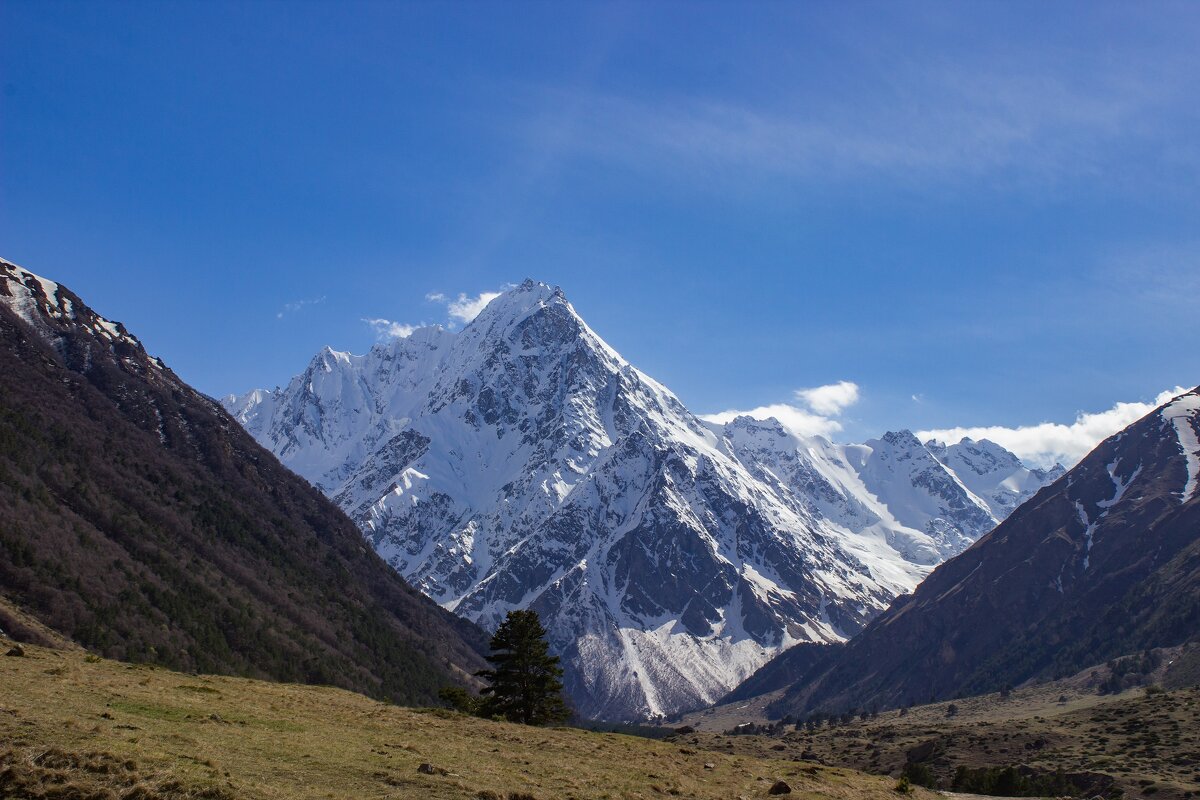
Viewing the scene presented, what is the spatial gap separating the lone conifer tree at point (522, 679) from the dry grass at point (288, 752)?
1478 cm

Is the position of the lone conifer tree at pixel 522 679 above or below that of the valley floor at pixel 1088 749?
above

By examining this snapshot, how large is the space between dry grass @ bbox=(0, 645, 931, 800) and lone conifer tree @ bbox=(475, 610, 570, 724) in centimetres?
1478

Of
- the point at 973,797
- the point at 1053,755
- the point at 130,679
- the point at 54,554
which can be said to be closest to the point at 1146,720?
the point at 1053,755

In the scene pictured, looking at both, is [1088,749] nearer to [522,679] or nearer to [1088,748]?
[1088,748]

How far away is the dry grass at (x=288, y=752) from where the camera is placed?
27.1 meters

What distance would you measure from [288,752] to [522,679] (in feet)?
112

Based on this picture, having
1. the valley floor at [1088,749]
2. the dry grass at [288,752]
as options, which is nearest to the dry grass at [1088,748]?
the valley floor at [1088,749]

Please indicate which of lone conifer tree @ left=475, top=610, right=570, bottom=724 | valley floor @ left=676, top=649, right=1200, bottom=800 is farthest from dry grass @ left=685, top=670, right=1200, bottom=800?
lone conifer tree @ left=475, top=610, right=570, bottom=724

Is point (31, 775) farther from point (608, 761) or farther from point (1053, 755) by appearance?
point (1053, 755)

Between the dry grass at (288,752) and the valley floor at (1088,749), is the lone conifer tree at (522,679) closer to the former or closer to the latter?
the dry grass at (288,752)

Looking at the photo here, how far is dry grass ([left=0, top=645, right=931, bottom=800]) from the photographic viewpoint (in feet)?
89.0

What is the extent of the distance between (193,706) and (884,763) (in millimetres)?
160161

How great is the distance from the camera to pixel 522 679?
218ft

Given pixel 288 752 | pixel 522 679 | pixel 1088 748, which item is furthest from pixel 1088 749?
pixel 288 752
